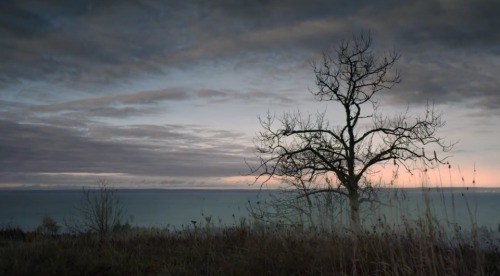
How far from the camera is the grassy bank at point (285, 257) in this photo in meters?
7.09

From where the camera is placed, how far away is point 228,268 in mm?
7691

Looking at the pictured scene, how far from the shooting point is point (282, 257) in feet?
25.8

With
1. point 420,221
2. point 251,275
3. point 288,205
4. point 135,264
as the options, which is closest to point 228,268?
point 251,275

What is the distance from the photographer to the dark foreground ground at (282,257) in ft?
23.3

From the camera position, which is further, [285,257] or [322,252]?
[322,252]

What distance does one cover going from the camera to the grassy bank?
709 centimetres

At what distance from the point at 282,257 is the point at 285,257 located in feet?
0.19

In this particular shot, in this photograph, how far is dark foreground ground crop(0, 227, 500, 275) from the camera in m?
7.09

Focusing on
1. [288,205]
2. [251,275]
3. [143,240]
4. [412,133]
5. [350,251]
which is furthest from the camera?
[412,133]

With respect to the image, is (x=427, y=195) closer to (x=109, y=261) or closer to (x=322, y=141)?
(x=109, y=261)

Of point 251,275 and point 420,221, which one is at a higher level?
point 420,221

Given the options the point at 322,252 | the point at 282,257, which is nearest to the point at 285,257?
the point at 282,257

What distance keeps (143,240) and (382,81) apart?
12068 mm

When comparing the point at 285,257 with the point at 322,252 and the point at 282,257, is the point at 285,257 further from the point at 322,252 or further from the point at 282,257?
Answer: the point at 322,252
